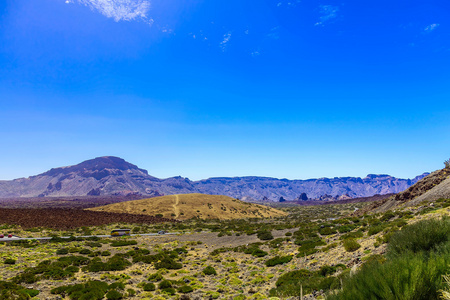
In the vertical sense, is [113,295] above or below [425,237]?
below

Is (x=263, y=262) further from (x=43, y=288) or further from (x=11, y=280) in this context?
(x=11, y=280)

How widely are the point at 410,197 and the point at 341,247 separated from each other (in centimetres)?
2939

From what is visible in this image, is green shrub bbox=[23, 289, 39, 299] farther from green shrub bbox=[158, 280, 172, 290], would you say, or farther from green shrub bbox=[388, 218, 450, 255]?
green shrub bbox=[388, 218, 450, 255]

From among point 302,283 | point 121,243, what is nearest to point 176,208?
point 121,243

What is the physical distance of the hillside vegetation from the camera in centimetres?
8044

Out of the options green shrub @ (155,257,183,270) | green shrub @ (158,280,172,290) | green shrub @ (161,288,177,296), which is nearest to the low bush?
green shrub @ (158,280,172,290)

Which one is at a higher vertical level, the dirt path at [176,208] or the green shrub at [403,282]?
the green shrub at [403,282]

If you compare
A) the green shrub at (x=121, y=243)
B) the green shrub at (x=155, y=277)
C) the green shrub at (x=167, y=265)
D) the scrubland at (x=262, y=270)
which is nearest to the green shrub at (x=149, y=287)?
the scrubland at (x=262, y=270)

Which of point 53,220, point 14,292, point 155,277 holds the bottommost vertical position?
point 155,277

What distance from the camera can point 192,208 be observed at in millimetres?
86562

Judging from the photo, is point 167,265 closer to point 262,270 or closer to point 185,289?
point 185,289

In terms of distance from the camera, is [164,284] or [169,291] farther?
[164,284]

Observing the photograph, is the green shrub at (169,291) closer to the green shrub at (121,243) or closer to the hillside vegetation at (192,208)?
the green shrub at (121,243)

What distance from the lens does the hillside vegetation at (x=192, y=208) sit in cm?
8044
